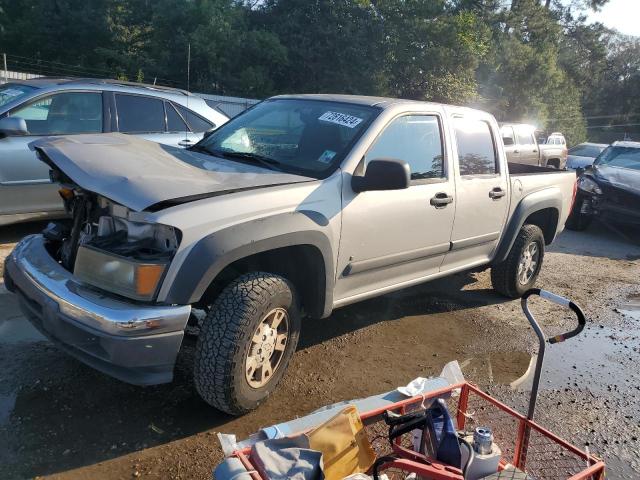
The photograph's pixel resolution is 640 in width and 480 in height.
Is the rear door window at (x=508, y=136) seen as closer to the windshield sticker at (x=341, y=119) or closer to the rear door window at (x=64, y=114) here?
the rear door window at (x=64, y=114)

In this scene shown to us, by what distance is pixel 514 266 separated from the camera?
18.3 feet

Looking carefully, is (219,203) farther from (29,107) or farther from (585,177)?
(585,177)

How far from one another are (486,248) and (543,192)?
3.48 ft

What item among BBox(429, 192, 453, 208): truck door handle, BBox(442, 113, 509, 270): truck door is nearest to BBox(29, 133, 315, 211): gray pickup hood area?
BBox(429, 192, 453, 208): truck door handle

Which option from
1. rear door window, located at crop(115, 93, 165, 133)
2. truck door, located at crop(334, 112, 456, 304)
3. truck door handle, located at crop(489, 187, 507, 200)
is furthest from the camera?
rear door window, located at crop(115, 93, 165, 133)

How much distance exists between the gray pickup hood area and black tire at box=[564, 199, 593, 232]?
25.9 feet

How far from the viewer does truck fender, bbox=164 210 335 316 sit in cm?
280

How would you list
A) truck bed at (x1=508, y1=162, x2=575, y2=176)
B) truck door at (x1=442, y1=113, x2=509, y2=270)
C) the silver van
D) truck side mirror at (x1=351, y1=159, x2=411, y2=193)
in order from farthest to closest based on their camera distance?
truck bed at (x1=508, y1=162, x2=575, y2=176), the silver van, truck door at (x1=442, y1=113, x2=509, y2=270), truck side mirror at (x1=351, y1=159, x2=411, y2=193)

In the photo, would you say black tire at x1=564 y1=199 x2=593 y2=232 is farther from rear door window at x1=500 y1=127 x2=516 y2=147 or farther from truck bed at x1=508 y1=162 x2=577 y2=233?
rear door window at x1=500 y1=127 x2=516 y2=147

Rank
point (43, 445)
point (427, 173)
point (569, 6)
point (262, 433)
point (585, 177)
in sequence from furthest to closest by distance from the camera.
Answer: point (569, 6)
point (585, 177)
point (427, 173)
point (43, 445)
point (262, 433)

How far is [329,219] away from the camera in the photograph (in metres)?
3.43

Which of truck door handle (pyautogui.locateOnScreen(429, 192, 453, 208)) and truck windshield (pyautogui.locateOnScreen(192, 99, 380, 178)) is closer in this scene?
truck windshield (pyautogui.locateOnScreen(192, 99, 380, 178))

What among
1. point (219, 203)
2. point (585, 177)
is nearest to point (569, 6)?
point (585, 177)

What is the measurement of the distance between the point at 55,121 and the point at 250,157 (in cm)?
300
